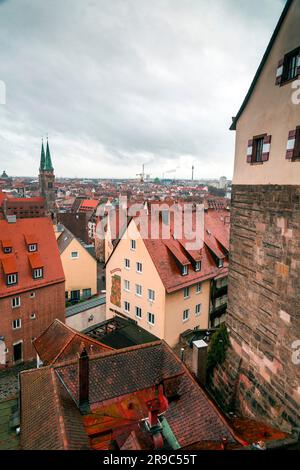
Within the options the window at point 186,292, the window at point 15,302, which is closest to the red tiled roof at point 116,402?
the window at point 186,292

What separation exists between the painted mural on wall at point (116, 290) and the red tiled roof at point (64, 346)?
10.0 meters

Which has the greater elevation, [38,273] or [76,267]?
[38,273]

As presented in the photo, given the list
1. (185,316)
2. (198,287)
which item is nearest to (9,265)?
(185,316)

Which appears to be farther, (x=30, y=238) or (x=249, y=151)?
(x=30, y=238)

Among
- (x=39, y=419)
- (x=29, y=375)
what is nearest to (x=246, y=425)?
(x=39, y=419)

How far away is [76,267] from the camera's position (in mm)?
32312

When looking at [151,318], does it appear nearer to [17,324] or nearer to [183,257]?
[183,257]

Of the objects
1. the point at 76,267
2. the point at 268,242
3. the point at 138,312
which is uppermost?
the point at 268,242

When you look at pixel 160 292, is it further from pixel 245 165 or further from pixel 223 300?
pixel 245 165

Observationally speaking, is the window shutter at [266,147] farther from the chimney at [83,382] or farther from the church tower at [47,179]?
the church tower at [47,179]

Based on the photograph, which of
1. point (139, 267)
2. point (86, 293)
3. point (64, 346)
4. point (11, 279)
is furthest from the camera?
point (86, 293)

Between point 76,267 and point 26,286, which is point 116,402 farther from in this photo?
point 76,267

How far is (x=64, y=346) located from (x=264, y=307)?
852cm

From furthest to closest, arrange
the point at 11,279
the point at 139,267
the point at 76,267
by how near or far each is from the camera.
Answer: the point at 76,267, the point at 139,267, the point at 11,279
